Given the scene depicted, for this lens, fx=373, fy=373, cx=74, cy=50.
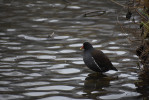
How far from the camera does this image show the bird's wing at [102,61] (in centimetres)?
961

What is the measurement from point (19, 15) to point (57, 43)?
3.92m

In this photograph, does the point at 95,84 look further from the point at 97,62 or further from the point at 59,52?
the point at 59,52

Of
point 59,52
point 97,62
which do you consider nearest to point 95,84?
point 97,62

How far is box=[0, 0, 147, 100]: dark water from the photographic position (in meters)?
8.53

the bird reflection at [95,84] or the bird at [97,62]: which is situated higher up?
the bird at [97,62]

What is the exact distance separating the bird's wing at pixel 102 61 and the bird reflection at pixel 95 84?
0.26m

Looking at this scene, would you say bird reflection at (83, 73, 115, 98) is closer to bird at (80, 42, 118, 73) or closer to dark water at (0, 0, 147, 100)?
dark water at (0, 0, 147, 100)

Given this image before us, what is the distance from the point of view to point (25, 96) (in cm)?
812

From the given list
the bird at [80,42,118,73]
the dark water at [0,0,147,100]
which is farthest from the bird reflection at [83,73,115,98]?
the bird at [80,42,118,73]

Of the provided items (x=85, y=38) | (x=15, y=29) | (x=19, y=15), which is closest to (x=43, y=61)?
(x=85, y=38)

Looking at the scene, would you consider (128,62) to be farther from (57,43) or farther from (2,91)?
(2,91)

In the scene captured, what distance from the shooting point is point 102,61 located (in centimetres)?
970

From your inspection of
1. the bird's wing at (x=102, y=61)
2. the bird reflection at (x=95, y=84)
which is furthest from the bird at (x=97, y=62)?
the bird reflection at (x=95, y=84)

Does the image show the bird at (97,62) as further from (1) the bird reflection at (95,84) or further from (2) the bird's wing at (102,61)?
(1) the bird reflection at (95,84)
